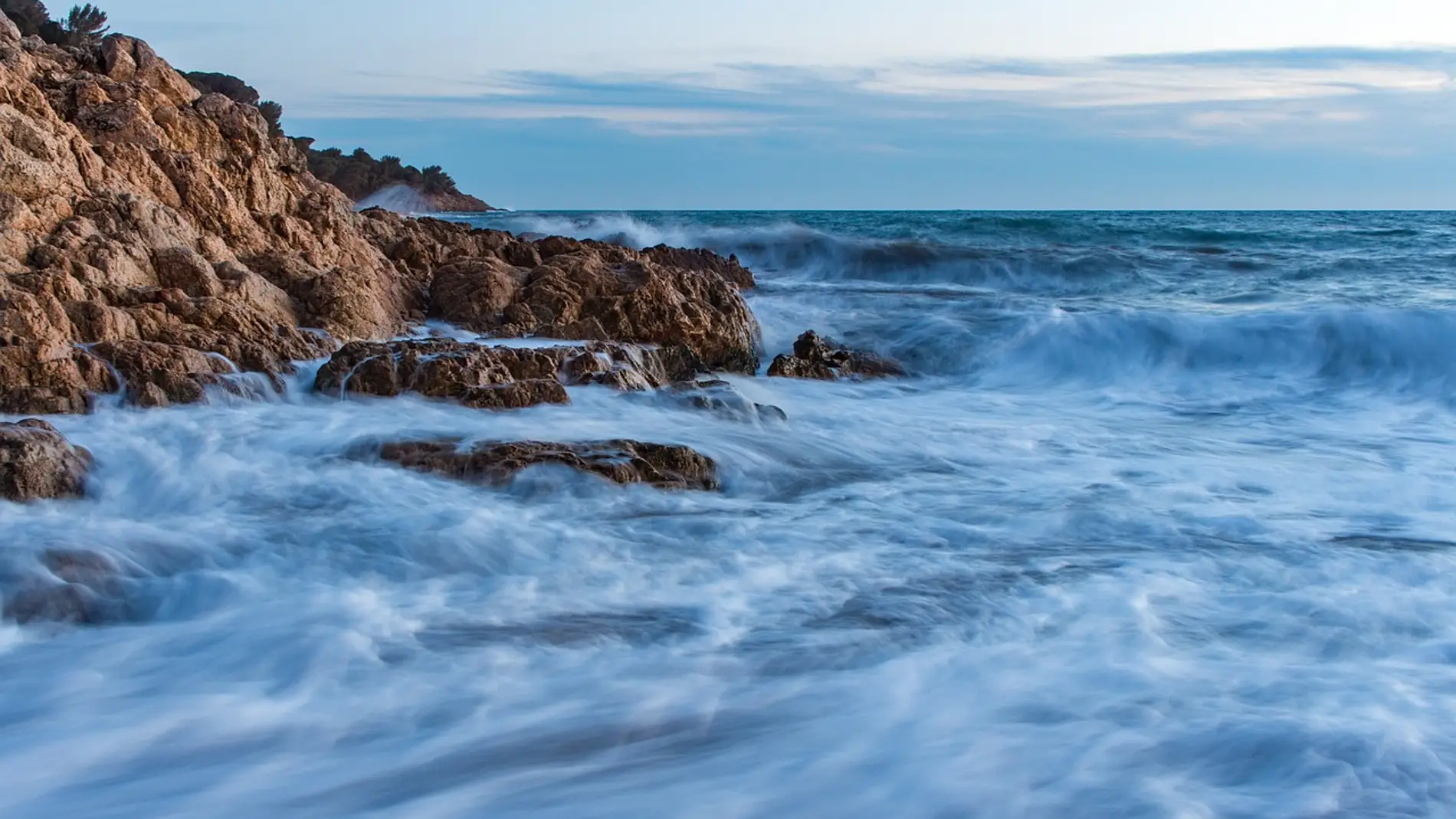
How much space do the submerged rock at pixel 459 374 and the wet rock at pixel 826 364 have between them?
6.15 ft

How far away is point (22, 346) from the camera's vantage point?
16.9ft

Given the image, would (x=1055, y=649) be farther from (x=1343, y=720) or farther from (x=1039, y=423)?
(x=1039, y=423)

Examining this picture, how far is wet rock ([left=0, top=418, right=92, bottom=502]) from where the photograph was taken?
418 centimetres

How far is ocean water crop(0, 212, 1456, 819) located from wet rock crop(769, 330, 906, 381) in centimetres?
86

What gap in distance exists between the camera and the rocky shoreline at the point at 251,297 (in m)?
5.15

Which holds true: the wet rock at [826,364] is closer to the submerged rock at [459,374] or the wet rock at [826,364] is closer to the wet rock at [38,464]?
the submerged rock at [459,374]

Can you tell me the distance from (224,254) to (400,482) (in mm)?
2700

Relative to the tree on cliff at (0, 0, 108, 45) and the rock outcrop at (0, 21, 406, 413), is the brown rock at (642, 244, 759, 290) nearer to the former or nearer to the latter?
the rock outcrop at (0, 21, 406, 413)

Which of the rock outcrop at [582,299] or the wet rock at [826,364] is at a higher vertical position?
the rock outcrop at [582,299]

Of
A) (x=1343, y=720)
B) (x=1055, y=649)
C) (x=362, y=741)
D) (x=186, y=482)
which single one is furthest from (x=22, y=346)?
(x=1343, y=720)

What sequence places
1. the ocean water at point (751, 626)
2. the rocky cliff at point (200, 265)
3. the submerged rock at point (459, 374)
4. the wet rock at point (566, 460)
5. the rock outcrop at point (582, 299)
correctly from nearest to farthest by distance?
the ocean water at point (751, 626) → the wet rock at point (566, 460) → the rocky cliff at point (200, 265) → the submerged rock at point (459, 374) → the rock outcrop at point (582, 299)

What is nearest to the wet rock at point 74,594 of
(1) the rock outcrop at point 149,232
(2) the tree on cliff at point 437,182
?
(1) the rock outcrop at point 149,232

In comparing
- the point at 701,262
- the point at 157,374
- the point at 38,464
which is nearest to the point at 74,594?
the point at 38,464

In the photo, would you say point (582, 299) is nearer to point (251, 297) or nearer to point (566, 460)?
point (251, 297)
